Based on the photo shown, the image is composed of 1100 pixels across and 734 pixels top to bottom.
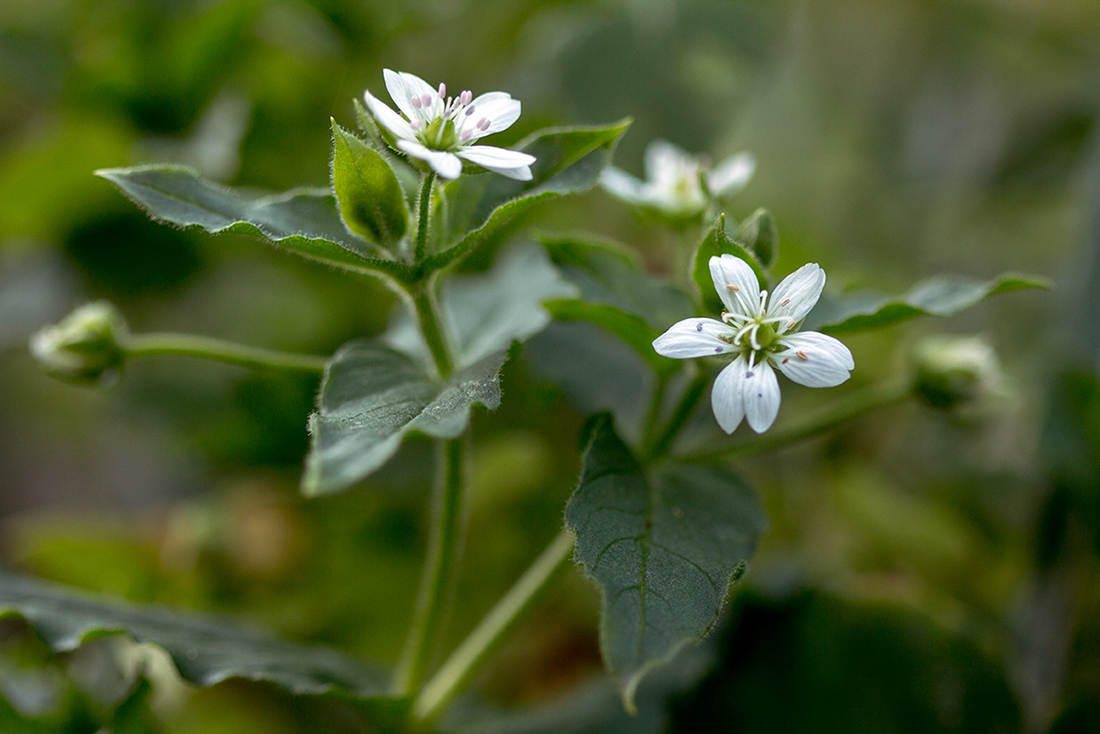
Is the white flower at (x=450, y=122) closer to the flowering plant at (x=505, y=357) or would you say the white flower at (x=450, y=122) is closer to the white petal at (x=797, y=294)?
the flowering plant at (x=505, y=357)

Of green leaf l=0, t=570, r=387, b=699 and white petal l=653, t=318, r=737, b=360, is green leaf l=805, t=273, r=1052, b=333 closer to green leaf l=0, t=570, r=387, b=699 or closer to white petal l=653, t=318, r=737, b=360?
white petal l=653, t=318, r=737, b=360

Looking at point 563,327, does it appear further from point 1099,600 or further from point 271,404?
point 1099,600

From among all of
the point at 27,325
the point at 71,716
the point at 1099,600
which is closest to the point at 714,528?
the point at 71,716

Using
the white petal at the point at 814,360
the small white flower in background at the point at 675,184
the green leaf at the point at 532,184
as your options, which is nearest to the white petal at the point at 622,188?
the small white flower in background at the point at 675,184

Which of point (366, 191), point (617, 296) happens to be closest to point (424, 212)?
point (366, 191)

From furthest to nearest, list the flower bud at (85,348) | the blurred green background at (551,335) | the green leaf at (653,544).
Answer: the blurred green background at (551,335), the flower bud at (85,348), the green leaf at (653,544)

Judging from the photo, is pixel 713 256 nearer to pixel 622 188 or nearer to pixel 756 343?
pixel 756 343
